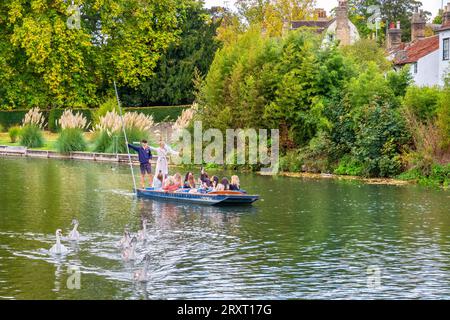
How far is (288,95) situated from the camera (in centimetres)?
4522

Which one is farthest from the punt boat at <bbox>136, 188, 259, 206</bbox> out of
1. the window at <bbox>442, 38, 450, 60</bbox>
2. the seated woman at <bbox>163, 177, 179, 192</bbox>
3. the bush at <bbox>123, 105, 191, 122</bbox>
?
the window at <bbox>442, 38, 450, 60</bbox>

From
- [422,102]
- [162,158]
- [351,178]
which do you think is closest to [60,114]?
[351,178]

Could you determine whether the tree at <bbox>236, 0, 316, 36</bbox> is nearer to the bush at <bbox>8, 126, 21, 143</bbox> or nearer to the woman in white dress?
the bush at <bbox>8, 126, 21, 143</bbox>

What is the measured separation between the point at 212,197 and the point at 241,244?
25.5ft

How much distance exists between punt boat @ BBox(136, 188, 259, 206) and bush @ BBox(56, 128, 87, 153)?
894 inches

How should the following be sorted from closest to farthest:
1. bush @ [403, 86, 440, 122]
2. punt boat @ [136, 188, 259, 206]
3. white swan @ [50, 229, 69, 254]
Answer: white swan @ [50, 229, 69, 254], punt boat @ [136, 188, 259, 206], bush @ [403, 86, 440, 122]

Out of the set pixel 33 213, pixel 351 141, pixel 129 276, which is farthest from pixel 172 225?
pixel 351 141

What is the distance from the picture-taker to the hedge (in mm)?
65688

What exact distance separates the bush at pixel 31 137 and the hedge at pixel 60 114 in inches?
148

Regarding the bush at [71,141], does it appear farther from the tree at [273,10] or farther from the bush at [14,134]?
the tree at [273,10]

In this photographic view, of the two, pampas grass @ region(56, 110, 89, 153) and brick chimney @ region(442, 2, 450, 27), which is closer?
pampas grass @ region(56, 110, 89, 153)

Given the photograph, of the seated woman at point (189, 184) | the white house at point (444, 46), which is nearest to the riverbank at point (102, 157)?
the seated woman at point (189, 184)

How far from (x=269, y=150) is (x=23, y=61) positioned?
3284 cm
